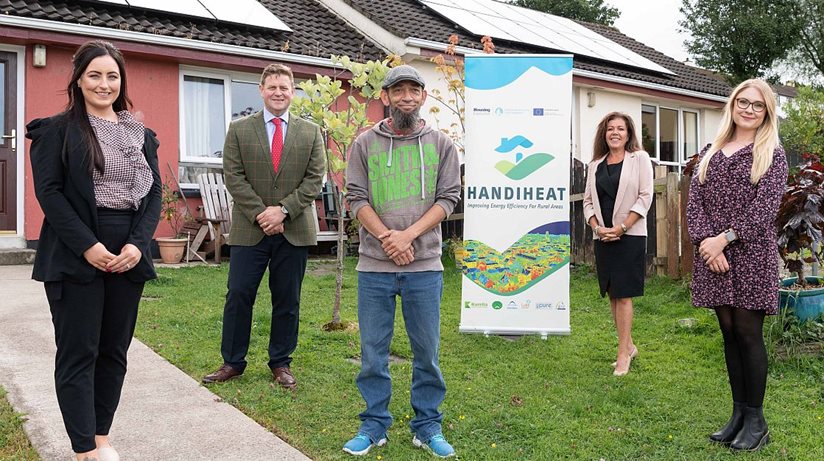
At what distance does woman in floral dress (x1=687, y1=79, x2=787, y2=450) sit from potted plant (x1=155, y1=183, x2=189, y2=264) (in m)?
7.54

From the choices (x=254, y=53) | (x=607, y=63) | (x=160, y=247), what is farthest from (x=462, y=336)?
(x=607, y=63)

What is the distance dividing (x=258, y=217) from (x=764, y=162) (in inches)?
116

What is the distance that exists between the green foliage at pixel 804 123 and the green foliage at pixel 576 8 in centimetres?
1766

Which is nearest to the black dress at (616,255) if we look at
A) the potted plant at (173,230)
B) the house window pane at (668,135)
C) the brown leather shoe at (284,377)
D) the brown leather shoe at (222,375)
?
the brown leather shoe at (284,377)

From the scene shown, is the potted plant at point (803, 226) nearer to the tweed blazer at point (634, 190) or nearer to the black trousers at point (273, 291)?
the tweed blazer at point (634, 190)

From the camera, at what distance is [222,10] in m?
11.7

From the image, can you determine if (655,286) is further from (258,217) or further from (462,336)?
(258,217)

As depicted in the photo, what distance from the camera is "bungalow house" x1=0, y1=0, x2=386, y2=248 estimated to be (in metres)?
9.38

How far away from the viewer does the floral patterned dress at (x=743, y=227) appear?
3.68 m

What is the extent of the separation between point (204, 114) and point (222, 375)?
7.49 meters

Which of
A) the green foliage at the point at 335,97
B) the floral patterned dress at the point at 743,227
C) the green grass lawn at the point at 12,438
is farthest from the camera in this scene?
the green foliage at the point at 335,97

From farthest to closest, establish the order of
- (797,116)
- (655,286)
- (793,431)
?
(797,116) < (655,286) < (793,431)

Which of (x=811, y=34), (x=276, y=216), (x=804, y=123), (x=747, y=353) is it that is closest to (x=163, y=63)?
(x=276, y=216)

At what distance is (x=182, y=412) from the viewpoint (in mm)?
4000
